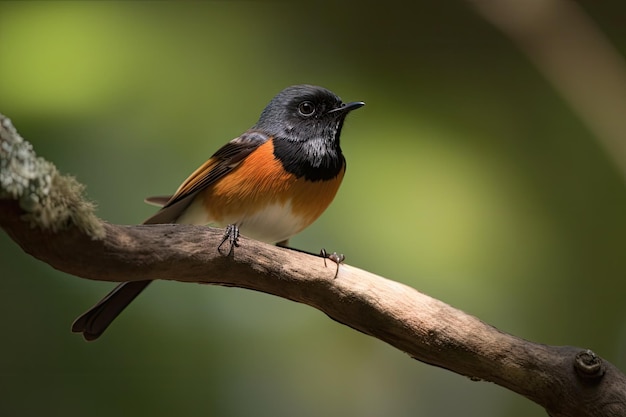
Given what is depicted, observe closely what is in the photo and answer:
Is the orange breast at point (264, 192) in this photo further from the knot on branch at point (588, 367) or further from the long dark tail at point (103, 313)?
the knot on branch at point (588, 367)

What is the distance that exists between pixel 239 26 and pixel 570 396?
2509mm

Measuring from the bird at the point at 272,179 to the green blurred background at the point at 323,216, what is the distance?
80 cm

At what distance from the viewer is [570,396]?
183cm

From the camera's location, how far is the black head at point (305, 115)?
8.08ft

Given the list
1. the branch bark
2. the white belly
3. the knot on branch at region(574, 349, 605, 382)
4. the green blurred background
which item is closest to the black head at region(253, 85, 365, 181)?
the white belly

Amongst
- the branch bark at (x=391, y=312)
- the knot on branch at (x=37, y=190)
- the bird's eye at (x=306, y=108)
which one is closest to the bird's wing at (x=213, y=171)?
the bird's eye at (x=306, y=108)

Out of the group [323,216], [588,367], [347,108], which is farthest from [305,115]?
[588,367]

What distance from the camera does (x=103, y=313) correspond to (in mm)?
2133

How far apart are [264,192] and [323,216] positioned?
39.4 inches

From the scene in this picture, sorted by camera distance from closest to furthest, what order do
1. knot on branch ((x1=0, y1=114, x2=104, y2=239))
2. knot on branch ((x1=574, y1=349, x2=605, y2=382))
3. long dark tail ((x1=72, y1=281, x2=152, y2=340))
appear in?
knot on branch ((x1=0, y1=114, x2=104, y2=239)) < knot on branch ((x1=574, y1=349, x2=605, y2=382)) < long dark tail ((x1=72, y1=281, x2=152, y2=340))

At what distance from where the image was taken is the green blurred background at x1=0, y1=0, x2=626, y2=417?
307cm

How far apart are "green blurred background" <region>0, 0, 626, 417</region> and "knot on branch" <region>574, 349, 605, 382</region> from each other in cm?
139

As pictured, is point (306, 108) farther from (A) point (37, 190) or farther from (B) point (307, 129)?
(A) point (37, 190)

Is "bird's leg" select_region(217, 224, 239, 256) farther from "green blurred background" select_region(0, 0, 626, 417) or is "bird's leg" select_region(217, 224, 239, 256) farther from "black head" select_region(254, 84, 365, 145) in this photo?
"green blurred background" select_region(0, 0, 626, 417)
